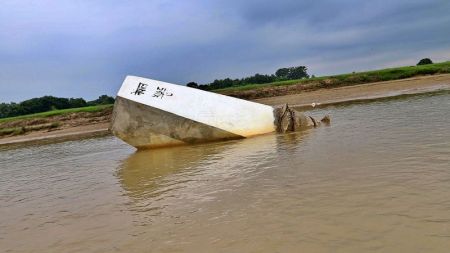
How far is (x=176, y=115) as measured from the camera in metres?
9.39

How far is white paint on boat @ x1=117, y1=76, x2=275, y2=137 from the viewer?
9.43 m

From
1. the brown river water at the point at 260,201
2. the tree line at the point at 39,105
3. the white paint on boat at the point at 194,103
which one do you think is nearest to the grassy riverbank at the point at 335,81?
the tree line at the point at 39,105

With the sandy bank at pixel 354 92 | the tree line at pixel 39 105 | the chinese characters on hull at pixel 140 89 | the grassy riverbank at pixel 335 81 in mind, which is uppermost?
the tree line at pixel 39 105

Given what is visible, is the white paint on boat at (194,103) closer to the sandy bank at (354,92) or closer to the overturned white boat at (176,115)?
the overturned white boat at (176,115)

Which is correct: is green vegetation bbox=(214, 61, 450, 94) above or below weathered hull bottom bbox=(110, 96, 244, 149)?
above

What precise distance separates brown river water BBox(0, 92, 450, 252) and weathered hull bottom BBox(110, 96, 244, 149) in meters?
1.70

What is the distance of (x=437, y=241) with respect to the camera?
2.67 meters

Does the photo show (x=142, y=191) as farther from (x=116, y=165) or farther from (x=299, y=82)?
(x=299, y=82)

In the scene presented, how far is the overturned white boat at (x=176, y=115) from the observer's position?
9.44m

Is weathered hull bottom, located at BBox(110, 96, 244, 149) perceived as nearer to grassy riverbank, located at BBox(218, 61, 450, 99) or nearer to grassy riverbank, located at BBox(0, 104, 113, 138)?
grassy riverbank, located at BBox(0, 104, 113, 138)

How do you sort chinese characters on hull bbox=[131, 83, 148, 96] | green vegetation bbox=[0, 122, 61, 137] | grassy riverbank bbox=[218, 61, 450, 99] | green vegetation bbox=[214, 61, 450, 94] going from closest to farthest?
1. chinese characters on hull bbox=[131, 83, 148, 96]
2. green vegetation bbox=[0, 122, 61, 137]
3. green vegetation bbox=[214, 61, 450, 94]
4. grassy riverbank bbox=[218, 61, 450, 99]

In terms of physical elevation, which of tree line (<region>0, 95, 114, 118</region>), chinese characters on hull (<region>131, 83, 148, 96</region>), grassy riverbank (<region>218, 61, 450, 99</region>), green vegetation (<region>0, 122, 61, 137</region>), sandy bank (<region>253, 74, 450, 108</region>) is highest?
tree line (<region>0, 95, 114, 118</region>)

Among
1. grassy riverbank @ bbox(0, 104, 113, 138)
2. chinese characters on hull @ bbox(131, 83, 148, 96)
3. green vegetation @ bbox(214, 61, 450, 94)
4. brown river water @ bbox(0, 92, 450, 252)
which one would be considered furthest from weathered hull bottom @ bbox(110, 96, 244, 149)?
green vegetation @ bbox(214, 61, 450, 94)

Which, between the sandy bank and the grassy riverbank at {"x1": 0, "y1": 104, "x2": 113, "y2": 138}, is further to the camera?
the grassy riverbank at {"x1": 0, "y1": 104, "x2": 113, "y2": 138}
